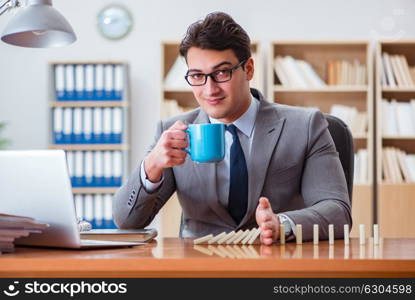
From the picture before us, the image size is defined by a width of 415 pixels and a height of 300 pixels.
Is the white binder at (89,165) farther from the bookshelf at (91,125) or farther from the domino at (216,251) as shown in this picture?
the domino at (216,251)

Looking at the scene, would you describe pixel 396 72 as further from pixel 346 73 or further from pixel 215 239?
pixel 215 239

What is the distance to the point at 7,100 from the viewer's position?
5.21 m

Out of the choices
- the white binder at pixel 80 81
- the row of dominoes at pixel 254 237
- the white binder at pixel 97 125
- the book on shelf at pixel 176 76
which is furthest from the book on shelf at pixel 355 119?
the row of dominoes at pixel 254 237

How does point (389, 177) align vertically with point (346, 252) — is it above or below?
below

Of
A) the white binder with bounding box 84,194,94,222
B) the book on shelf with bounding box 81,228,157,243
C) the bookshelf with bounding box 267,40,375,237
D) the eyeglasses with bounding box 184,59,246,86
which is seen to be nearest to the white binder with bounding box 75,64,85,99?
the white binder with bounding box 84,194,94,222

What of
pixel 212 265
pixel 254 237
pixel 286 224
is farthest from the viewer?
pixel 286 224

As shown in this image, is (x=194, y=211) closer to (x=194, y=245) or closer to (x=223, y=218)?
(x=223, y=218)

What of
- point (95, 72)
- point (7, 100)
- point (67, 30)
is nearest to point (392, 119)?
point (95, 72)

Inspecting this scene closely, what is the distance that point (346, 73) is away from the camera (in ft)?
15.7

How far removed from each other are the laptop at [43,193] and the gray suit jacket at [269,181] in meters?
0.46

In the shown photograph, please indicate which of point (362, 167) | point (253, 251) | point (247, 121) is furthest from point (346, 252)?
point (362, 167)

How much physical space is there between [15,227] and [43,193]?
0.08 metres

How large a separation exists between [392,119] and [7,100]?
2912 mm

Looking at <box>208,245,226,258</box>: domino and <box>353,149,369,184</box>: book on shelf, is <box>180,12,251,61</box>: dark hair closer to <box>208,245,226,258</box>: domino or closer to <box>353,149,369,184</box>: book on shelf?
<box>208,245,226,258</box>: domino
